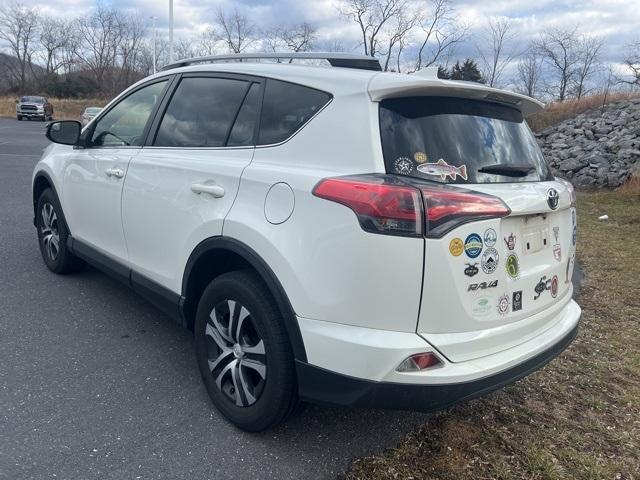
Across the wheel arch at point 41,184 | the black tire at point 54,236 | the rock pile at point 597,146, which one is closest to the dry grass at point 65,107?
the rock pile at point 597,146

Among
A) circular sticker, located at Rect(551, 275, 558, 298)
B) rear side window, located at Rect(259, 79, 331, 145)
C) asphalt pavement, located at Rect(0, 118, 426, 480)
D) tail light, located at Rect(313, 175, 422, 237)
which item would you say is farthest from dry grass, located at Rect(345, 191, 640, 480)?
rear side window, located at Rect(259, 79, 331, 145)

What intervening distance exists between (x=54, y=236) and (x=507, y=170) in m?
4.09

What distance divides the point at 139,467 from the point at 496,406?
1.98 meters

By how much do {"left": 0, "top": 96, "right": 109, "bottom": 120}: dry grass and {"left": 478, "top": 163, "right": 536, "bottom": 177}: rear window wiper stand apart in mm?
50091

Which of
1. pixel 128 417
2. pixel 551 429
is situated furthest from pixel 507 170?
pixel 128 417

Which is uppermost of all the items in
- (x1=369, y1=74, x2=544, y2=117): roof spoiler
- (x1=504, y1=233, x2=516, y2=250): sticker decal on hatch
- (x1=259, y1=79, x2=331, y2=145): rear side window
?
(x1=369, y1=74, x2=544, y2=117): roof spoiler

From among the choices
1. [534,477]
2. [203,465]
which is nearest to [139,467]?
[203,465]

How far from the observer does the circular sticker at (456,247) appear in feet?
6.97

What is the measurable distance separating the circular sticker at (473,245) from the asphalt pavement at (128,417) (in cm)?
118

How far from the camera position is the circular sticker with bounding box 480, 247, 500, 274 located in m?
2.22

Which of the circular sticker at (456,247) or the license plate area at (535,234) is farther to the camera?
the license plate area at (535,234)

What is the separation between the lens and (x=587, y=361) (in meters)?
3.74

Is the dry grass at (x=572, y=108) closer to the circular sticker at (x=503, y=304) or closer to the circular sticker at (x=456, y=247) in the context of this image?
the circular sticker at (x=503, y=304)

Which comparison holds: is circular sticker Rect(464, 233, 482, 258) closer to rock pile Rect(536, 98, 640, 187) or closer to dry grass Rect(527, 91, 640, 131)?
rock pile Rect(536, 98, 640, 187)
